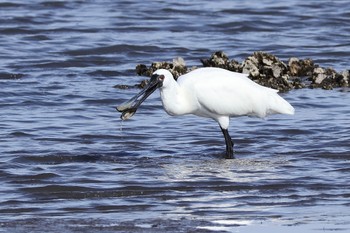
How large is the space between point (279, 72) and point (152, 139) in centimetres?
360

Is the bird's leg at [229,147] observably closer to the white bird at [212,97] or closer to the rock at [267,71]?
the white bird at [212,97]

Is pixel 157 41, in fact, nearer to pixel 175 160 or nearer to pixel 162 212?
pixel 175 160

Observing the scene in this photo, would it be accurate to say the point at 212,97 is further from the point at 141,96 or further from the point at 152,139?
the point at 152,139

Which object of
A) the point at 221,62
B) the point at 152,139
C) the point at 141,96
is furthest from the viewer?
the point at 221,62

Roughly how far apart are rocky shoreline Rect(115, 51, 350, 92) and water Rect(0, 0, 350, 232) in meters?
0.31

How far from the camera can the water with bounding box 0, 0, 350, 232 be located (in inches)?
408

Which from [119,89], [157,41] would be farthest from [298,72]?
[157,41]

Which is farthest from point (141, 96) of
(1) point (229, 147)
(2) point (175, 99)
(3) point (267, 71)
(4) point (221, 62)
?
(4) point (221, 62)

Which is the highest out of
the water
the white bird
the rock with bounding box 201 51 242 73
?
the white bird

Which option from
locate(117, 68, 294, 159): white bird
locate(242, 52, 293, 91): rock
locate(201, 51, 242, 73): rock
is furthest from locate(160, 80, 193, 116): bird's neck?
locate(201, 51, 242, 73): rock

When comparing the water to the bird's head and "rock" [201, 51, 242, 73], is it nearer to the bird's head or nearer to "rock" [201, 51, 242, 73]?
the bird's head

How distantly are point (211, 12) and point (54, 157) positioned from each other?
42.6ft

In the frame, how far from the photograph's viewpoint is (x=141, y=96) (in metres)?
13.3

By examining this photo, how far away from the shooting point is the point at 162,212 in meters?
10.4
